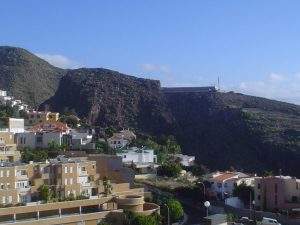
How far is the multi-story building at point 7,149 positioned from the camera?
51.4 m

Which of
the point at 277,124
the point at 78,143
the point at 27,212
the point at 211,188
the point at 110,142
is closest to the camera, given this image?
the point at 27,212

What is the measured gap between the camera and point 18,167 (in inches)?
1720

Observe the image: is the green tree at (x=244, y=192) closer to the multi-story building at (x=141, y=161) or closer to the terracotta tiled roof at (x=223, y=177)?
the terracotta tiled roof at (x=223, y=177)

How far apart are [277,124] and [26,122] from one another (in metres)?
45.7

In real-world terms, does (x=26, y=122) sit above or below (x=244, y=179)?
above

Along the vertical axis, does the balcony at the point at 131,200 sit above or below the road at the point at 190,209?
above

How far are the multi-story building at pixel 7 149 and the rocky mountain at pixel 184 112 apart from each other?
4609cm

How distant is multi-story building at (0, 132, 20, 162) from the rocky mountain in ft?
151

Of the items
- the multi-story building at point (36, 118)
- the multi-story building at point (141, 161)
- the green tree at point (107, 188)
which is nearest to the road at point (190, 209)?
the multi-story building at point (141, 161)

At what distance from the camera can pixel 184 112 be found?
12275 centimetres

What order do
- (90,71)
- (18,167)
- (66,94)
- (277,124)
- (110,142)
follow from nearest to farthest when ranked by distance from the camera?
(18,167), (110,142), (277,124), (66,94), (90,71)

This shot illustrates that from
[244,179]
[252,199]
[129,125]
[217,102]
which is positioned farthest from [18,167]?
[217,102]

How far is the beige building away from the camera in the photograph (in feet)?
132

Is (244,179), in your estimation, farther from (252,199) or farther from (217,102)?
(217,102)
